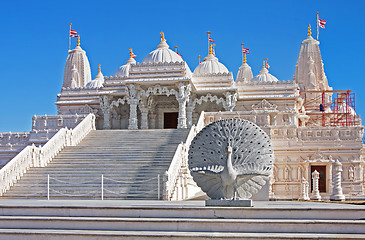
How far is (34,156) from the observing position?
74.6 feet

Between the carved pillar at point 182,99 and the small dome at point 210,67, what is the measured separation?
723cm

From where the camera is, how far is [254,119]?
28625 mm

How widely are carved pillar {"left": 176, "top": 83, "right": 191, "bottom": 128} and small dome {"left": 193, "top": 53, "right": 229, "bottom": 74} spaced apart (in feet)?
23.7

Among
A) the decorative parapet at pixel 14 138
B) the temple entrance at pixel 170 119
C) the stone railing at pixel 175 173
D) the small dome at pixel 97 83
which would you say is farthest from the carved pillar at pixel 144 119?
the stone railing at pixel 175 173

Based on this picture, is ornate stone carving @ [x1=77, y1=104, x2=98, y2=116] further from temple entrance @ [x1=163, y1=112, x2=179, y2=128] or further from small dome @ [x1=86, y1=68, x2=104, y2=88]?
temple entrance @ [x1=163, y1=112, x2=179, y2=128]

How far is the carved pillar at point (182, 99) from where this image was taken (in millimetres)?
32344

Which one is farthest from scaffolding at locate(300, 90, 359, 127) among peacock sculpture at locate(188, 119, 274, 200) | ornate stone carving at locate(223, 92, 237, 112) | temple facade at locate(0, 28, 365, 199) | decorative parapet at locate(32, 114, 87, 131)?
peacock sculpture at locate(188, 119, 274, 200)

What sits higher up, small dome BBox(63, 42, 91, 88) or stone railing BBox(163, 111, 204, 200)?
small dome BBox(63, 42, 91, 88)

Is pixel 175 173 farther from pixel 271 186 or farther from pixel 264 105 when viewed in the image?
Result: pixel 264 105

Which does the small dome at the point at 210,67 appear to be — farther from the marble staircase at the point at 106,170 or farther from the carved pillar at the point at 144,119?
the marble staircase at the point at 106,170

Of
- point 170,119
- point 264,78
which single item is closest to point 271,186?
point 170,119

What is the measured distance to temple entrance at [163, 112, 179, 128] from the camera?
37.3m

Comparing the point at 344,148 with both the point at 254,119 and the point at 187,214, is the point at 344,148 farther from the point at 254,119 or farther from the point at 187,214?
the point at 187,214

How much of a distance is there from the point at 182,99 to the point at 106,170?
11951 mm
